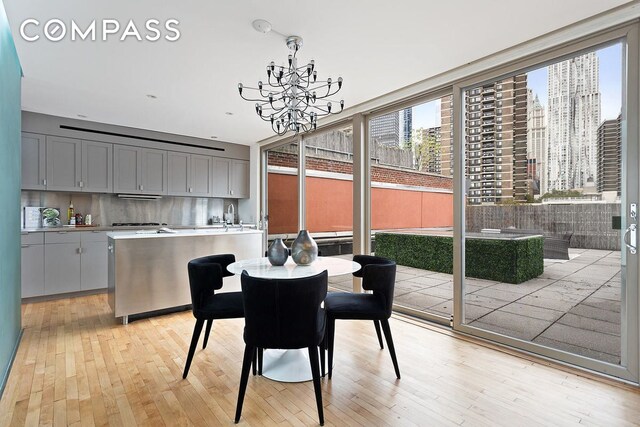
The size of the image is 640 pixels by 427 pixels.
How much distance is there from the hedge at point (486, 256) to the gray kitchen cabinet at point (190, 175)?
388 centimetres

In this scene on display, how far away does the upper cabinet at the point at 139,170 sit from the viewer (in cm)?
513

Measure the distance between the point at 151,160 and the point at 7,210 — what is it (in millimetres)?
3122

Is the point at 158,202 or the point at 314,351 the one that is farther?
the point at 158,202

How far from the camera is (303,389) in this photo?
220 centimetres

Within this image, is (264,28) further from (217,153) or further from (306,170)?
(217,153)

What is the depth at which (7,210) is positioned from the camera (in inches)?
96.8

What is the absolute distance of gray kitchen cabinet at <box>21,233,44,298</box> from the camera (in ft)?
13.6

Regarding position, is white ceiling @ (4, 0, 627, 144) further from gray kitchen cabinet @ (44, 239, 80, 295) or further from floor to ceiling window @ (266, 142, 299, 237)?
gray kitchen cabinet @ (44, 239, 80, 295)

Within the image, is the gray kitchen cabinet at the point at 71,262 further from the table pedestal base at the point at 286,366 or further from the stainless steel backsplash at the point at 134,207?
the table pedestal base at the point at 286,366

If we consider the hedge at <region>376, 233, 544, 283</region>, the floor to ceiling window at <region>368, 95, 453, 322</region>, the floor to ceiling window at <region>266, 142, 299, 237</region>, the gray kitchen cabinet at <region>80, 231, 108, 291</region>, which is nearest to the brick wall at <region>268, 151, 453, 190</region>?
the floor to ceiling window at <region>368, 95, 453, 322</region>

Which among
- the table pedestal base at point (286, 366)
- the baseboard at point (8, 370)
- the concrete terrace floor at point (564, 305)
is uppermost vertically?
the concrete terrace floor at point (564, 305)

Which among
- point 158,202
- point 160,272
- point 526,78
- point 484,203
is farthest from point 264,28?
point 158,202

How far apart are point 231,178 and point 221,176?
20cm

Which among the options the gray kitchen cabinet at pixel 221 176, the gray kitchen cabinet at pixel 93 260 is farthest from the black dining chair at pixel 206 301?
the gray kitchen cabinet at pixel 221 176
